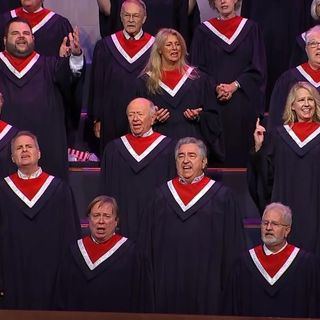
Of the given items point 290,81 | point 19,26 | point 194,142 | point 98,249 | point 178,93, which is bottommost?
point 98,249

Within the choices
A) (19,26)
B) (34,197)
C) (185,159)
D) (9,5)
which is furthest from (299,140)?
(9,5)

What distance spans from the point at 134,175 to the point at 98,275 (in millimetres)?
959

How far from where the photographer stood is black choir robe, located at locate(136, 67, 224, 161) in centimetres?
1029

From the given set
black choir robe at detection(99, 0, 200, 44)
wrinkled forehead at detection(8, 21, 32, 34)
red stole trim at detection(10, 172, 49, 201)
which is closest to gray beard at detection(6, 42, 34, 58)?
wrinkled forehead at detection(8, 21, 32, 34)

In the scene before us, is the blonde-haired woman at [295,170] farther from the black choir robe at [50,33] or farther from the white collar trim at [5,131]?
the black choir robe at [50,33]

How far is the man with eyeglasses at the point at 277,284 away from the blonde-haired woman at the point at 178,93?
1429 millimetres

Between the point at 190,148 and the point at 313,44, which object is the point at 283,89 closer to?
the point at 313,44

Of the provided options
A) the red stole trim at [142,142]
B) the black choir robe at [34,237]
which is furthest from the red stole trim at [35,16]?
the black choir robe at [34,237]

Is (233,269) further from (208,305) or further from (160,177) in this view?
(160,177)

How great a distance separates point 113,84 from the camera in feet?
36.4

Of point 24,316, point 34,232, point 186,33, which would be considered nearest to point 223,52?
point 186,33

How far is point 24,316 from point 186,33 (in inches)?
204

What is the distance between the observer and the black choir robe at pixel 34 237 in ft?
31.8

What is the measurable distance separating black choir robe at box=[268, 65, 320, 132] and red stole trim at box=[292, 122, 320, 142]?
60 centimetres
